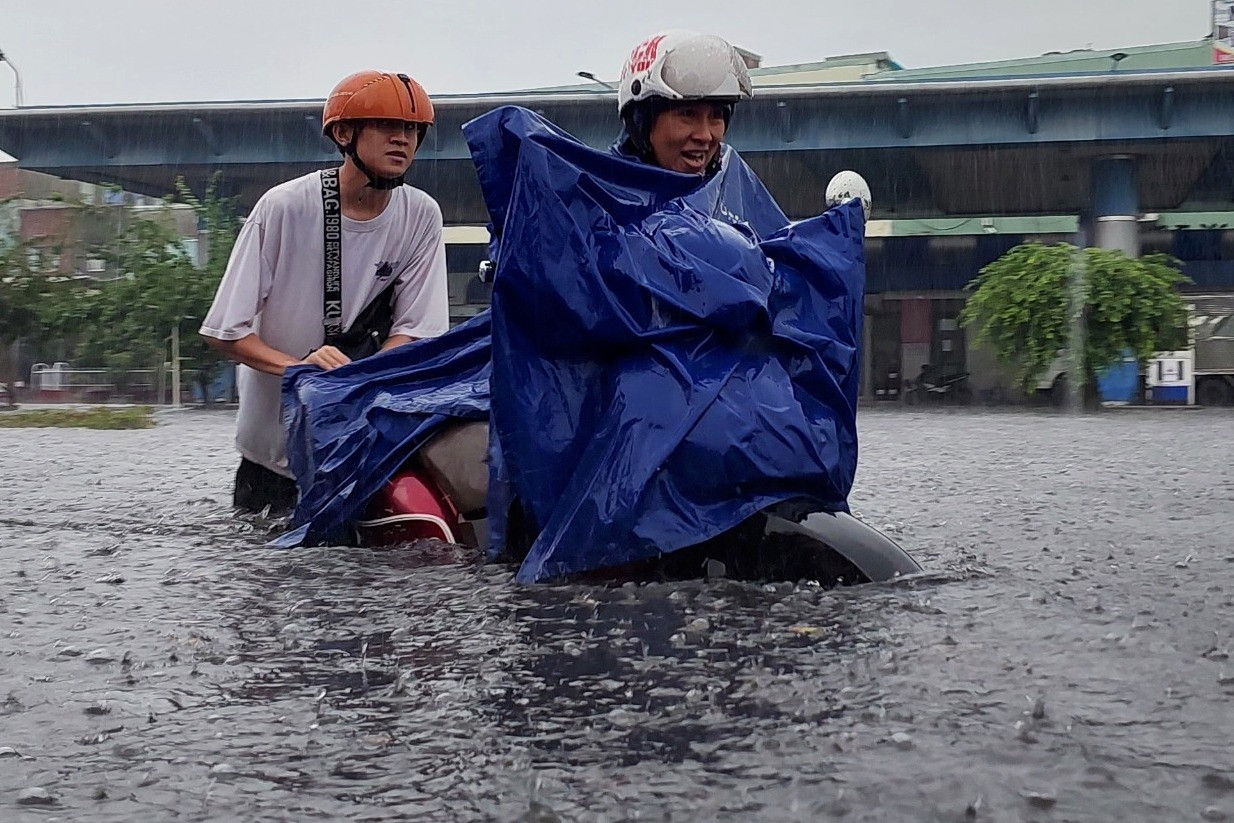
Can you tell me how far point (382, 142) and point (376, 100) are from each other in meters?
0.14

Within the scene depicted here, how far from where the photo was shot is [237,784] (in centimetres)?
239

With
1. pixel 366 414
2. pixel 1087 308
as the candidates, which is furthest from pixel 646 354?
pixel 1087 308

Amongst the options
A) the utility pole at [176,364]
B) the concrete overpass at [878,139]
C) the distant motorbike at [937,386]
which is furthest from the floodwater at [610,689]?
the distant motorbike at [937,386]

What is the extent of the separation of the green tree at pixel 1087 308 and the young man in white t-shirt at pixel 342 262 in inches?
1018

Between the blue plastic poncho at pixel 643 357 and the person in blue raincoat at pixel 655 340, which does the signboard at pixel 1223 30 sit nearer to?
the person in blue raincoat at pixel 655 340

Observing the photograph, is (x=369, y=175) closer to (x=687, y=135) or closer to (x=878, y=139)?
(x=687, y=135)

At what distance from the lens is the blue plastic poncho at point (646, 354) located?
13.3ft

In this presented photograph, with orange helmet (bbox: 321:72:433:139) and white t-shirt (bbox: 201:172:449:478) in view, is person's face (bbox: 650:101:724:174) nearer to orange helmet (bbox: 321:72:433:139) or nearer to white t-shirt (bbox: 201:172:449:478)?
orange helmet (bbox: 321:72:433:139)

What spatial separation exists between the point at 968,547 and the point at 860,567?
4.33 feet

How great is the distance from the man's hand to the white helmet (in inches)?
55.4

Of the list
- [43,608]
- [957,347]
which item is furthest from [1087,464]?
[957,347]

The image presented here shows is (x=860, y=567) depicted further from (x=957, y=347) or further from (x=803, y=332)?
(x=957, y=347)

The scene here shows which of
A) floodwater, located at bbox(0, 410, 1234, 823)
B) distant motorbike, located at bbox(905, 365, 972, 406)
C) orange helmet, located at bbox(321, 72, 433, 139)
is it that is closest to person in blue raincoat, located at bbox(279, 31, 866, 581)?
floodwater, located at bbox(0, 410, 1234, 823)

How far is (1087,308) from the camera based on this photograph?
30.6 metres
